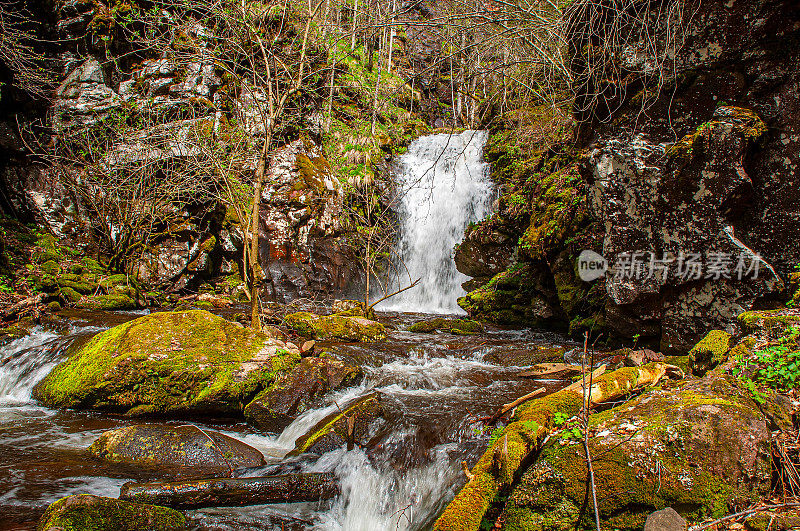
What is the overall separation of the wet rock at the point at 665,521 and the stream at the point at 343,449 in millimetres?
1638

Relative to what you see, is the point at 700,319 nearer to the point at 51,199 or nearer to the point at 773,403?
the point at 773,403

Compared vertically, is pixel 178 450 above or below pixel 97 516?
below

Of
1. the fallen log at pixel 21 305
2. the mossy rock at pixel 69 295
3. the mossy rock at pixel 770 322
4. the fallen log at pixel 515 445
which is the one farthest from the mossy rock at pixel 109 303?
the mossy rock at pixel 770 322

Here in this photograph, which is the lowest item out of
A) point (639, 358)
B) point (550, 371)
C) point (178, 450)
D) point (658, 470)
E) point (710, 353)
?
point (178, 450)

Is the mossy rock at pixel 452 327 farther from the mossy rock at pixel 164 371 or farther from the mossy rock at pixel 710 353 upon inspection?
the mossy rock at pixel 710 353

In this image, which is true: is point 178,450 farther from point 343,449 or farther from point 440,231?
point 440,231

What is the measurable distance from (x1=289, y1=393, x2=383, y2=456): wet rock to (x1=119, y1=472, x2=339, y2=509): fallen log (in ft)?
1.43

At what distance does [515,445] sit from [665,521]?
0.73 metres

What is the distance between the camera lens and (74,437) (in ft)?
14.1

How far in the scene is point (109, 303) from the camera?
9.98 m

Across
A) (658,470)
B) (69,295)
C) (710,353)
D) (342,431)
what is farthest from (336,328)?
(69,295)

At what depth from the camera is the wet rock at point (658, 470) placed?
187 cm

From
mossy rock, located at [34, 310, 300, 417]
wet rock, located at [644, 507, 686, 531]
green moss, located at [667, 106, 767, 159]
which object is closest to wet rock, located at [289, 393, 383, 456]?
mossy rock, located at [34, 310, 300, 417]

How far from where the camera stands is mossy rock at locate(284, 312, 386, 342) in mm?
7734
